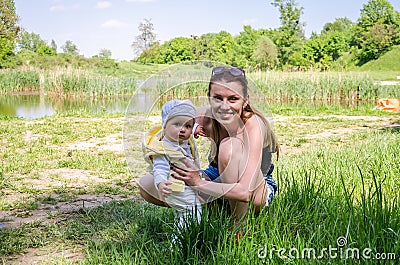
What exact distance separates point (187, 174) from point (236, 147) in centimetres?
28

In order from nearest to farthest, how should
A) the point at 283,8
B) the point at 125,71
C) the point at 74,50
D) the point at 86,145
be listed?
the point at 86,145 < the point at 125,71 < the point at 283,8 < the point at 74,50

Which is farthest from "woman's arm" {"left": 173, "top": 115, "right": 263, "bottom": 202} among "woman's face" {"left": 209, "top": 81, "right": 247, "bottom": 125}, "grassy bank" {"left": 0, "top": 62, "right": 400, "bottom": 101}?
"grassy bank" {"left": 0, "top": 62, "right": 400, "bottom": 101}

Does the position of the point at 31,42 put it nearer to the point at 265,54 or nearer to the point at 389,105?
the point at 265,54

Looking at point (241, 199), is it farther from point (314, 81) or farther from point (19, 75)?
point (19, 75)

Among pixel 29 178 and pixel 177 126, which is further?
pixel 29 178

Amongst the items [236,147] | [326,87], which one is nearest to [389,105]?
[326,87]

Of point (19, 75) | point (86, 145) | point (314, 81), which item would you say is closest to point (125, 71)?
point (19, 75)

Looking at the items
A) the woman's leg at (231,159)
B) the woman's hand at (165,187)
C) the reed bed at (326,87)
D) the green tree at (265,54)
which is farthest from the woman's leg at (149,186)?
the green tree at (265,54)

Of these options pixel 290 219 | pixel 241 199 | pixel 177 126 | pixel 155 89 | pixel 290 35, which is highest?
pixel 290 35

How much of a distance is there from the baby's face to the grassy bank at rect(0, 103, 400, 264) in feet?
0.55

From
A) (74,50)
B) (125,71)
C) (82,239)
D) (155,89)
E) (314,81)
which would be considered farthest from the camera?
(74,50)

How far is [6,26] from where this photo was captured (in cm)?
3253

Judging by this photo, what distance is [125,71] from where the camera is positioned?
3434cm

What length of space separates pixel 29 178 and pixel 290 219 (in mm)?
2999
